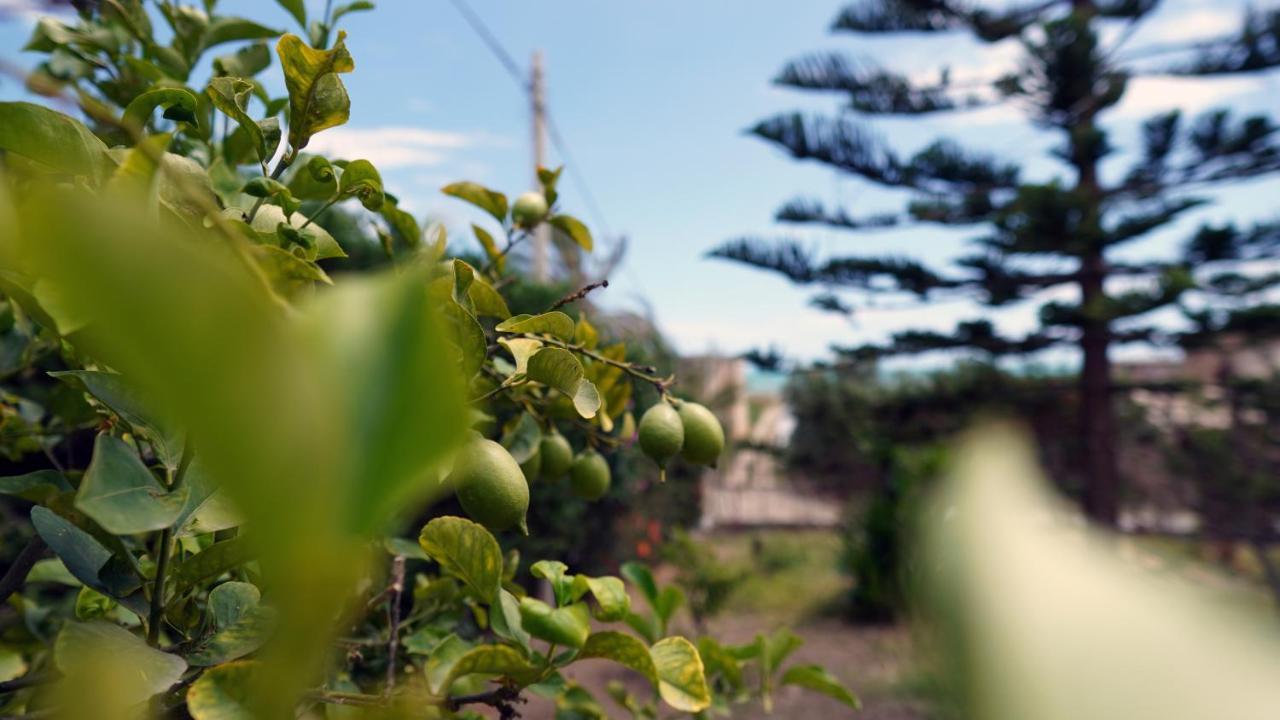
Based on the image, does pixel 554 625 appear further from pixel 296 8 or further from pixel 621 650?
pixel 296 8

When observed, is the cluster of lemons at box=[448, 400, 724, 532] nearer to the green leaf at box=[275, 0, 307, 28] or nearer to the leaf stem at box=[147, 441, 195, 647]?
the leaf stem at box=[147, 441, 195, 647]

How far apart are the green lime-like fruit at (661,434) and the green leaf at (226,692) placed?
13.4 inches

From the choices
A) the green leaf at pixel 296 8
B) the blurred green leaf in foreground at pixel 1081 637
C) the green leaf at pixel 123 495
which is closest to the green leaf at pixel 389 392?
the blurred green leaf in foreground at pixel 1081 637

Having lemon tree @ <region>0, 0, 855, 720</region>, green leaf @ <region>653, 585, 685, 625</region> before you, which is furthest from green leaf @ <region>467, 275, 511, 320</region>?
green leaf @ <region>653, 585, 685, 625</region>

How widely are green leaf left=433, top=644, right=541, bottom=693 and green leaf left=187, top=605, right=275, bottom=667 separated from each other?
4.5 inches

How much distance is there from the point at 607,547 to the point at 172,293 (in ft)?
15.0

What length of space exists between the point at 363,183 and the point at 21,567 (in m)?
0.33

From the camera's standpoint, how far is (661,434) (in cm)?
63

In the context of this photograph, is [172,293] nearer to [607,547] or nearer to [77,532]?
[77,532]

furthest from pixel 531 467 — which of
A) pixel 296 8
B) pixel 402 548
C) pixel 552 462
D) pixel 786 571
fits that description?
pixel 786 571

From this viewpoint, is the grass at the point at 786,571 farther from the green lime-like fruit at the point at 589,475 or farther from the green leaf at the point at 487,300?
the green leaf at the point at 487,300

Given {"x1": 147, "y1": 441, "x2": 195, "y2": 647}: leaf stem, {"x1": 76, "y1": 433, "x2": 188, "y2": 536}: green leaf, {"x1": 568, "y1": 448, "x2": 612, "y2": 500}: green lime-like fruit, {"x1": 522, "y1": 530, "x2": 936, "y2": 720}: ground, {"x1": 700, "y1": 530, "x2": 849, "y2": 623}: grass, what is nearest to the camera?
{"x1": 76, "y1": 433, "x2": 188, "y2": 536}: green leaf

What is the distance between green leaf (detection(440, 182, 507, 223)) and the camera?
2.68 ft

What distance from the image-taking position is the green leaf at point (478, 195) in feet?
2.68
